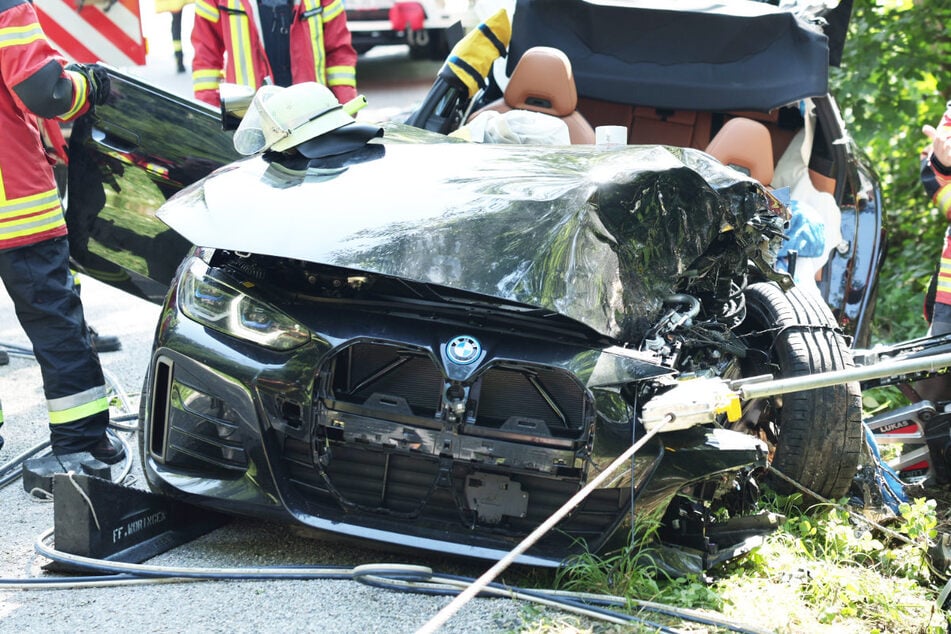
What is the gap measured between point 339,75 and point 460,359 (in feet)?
11.6

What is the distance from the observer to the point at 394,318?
2977 millimetres

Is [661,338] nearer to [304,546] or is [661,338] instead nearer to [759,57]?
[304,546]

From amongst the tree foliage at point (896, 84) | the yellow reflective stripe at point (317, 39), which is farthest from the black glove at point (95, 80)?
the tree foliage at point (896, 84)

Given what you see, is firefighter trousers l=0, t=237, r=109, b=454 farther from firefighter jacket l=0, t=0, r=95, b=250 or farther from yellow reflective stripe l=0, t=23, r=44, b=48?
yellow reflective stripe l=0, t=23, r=44, b=48

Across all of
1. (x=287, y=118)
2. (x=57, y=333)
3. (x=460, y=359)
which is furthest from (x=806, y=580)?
(x=57, y=333)

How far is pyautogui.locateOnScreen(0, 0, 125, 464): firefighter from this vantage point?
3650 mm

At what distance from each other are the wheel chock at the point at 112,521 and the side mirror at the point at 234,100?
137cm

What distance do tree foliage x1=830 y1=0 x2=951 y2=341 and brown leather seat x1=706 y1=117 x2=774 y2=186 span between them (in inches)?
87.5

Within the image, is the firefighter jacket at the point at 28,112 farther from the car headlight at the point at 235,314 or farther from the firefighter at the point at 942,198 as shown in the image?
the firefighter at the point at 942,198

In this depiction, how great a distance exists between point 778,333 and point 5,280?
2.59 meters

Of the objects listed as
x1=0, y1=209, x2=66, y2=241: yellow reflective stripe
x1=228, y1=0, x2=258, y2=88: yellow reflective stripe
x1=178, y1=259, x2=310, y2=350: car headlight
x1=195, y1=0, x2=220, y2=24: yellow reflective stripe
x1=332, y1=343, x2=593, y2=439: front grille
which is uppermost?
x1=195, y1=0, x2=220, y2=24: yellow reflective stripe

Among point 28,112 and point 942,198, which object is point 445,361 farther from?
point 942,198

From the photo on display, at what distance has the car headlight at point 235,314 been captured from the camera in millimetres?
2986

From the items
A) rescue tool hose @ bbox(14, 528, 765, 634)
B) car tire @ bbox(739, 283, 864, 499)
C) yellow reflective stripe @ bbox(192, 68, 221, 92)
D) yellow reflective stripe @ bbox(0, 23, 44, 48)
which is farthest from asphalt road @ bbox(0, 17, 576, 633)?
yellow reflective stripe @ bbox(192, 68, 221, 92)
